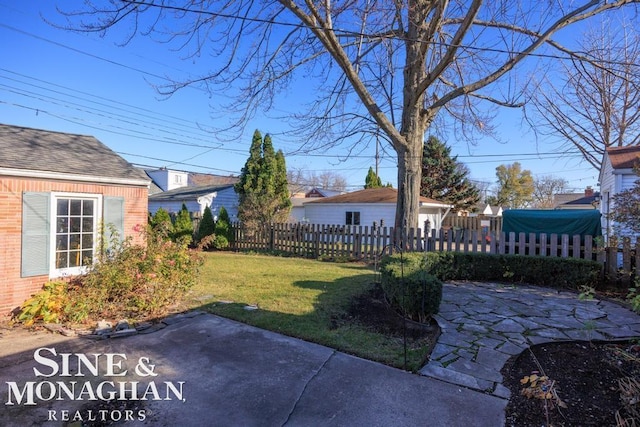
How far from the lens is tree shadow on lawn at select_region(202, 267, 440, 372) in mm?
3645

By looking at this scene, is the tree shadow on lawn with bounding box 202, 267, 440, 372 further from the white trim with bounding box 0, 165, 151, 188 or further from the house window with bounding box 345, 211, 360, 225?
the house window with bounding box 345, 211, 360, 225

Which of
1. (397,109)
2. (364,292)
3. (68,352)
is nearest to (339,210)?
(397,109)

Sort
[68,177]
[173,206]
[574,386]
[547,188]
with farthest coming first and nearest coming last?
1. [547,188]
2. [173,206]
3. [68,177]
4. [574,386]

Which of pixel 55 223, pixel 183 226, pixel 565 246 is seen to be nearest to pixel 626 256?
pixel 565 246

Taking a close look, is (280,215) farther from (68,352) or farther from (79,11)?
(68,352)

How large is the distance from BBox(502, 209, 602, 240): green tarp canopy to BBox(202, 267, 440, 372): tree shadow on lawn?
7.44 meters

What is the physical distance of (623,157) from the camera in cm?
920

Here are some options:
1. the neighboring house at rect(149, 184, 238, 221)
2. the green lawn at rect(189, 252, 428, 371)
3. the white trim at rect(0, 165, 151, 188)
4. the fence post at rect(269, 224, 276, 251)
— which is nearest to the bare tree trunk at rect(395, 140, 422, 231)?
the green lawn at rect(189, 252, 428, 371)

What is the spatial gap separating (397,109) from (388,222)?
7.82m

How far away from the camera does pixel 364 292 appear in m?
6.25

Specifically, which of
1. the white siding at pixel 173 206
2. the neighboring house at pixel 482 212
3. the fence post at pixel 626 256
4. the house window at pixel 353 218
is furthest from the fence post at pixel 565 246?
the neighboring house at pixel 482 212

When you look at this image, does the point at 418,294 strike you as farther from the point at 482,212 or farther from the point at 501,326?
the point at 482,212

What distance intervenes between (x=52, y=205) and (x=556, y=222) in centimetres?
1340

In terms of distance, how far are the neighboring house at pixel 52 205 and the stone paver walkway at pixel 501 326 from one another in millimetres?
5446
